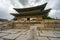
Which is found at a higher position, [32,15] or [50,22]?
[32,15]

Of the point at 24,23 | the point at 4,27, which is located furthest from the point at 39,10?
the point at 4,27

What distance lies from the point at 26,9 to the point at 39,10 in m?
3.04

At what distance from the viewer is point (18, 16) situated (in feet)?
72.9

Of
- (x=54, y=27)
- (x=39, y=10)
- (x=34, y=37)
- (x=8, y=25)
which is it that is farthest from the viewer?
(x=39, y=10)

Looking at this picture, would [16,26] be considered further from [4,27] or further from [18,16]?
[18,16]

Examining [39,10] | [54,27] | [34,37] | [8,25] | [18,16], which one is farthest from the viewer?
[18,16]

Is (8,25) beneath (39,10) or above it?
beneath

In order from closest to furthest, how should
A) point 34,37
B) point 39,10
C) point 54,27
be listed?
point 34,37
point 54,27
point 39,10

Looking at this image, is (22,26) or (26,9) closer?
(22,26)

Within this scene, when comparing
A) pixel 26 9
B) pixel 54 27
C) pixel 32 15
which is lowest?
pixel 54 27

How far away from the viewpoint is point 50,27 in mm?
10133

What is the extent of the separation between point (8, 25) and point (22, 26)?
1.59m

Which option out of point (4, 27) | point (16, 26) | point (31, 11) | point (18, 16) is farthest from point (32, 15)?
point (4, 27)

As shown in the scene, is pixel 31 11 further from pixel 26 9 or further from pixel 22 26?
pixel 22 26
